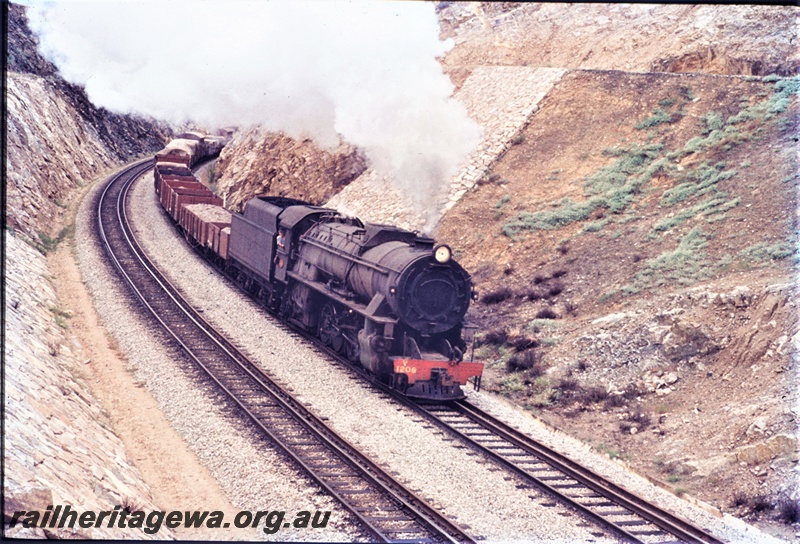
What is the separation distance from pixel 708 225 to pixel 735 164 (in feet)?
13.0

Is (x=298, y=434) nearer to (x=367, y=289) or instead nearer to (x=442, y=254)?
(x=367, y=289)

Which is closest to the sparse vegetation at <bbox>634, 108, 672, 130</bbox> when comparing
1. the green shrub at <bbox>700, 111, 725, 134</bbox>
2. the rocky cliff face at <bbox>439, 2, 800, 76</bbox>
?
the green shrub at <bbox>700, 111, 725, 134</bbox>

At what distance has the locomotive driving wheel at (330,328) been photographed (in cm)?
1945

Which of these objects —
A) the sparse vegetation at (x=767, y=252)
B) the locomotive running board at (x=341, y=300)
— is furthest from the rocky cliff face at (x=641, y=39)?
the locomotive running board at (x=341, y=300)

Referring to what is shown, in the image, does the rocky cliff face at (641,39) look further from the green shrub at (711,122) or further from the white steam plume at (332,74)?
the white steam plume at (332,74)

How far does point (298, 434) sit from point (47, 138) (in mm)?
33035

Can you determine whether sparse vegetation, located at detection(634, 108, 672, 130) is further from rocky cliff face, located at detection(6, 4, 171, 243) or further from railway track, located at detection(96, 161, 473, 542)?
rocky cliff face, located at detection(6, 4, 171, 243)

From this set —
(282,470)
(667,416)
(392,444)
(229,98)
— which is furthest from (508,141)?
(282,470)

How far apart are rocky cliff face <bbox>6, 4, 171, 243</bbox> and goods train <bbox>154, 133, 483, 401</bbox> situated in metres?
10.1

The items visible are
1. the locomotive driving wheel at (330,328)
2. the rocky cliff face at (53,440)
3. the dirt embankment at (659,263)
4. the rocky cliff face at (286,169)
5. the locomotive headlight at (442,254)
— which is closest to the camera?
the rocky cliff face at (53,440)

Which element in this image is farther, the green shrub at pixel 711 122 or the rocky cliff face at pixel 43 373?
the green shrub at pixel 711 122

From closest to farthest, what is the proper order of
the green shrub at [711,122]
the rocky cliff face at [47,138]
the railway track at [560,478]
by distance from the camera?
the railway track at [560,478] < the green shrub at [711,122] < the rocky cliff face at [47,138]

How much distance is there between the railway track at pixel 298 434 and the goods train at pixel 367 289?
94.3 inches

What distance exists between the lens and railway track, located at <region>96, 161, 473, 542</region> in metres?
10.9
